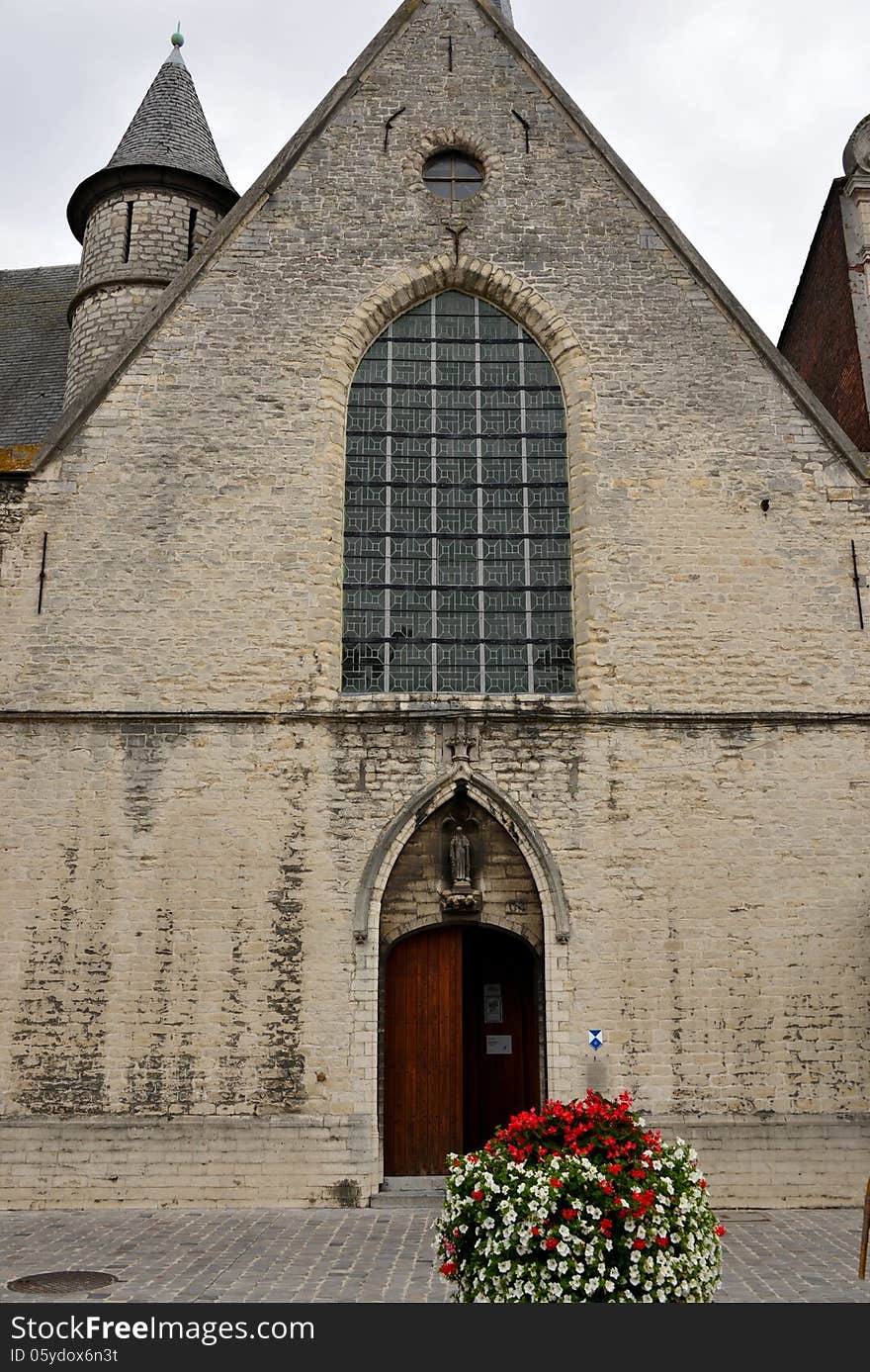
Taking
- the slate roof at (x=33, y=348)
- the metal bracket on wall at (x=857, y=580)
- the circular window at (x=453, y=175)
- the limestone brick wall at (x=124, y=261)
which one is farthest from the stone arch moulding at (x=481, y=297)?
the slate roof at (x=33, y=348)

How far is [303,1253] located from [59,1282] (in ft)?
5.14

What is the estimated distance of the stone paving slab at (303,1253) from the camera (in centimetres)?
631

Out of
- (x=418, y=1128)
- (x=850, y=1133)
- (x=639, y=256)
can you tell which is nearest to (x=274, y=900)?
(x=418, y=1128)

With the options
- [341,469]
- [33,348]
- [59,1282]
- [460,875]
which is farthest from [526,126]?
[59,1282]

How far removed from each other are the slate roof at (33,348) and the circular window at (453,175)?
5267 millimetres

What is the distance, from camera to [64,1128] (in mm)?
9258

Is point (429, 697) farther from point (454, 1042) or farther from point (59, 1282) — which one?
point (59, 1282)

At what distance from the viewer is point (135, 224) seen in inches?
530

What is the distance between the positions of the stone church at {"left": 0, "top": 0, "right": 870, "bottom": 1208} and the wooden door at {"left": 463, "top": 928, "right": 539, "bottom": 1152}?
0.03 meters

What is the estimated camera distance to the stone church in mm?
9484

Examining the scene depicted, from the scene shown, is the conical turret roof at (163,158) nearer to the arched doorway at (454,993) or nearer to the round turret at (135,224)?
the round turret at (135,224)

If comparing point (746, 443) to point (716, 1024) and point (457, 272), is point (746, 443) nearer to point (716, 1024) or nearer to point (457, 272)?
point (457, 272)

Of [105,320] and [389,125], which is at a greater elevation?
[389,125]

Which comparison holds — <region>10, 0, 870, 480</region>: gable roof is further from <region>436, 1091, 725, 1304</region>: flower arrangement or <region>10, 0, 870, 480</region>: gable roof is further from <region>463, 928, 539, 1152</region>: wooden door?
<region>436, 1091, 725, 1304</region>: flower arrangement
